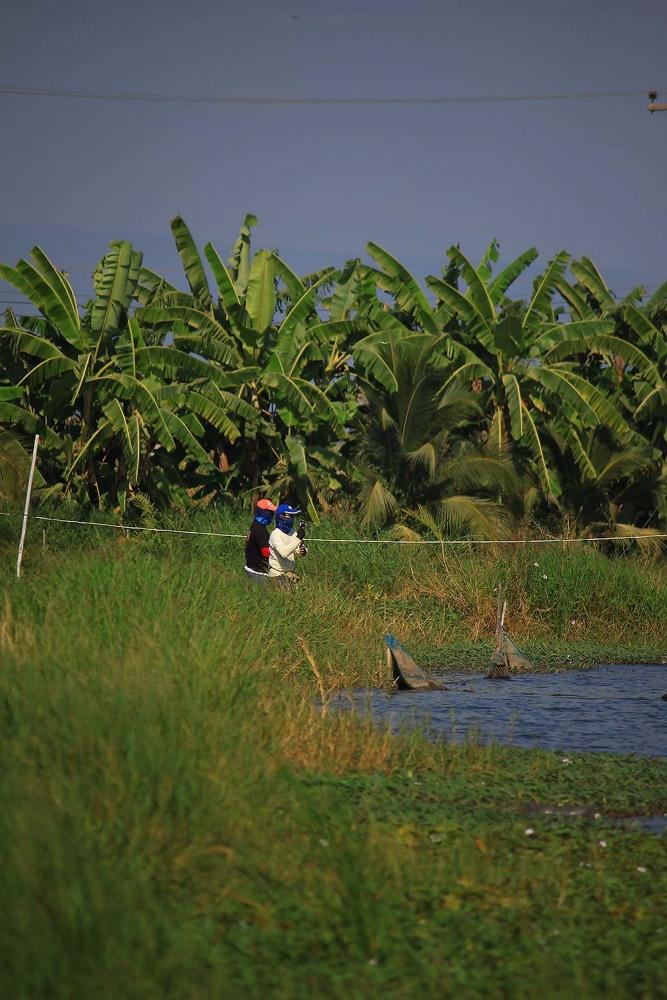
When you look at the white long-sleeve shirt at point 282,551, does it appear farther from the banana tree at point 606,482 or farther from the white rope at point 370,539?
the banana tree at point 606,482

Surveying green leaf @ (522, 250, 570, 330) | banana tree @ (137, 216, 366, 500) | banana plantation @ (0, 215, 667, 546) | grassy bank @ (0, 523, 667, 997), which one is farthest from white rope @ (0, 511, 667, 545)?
grassy bank @ (0, 523, 667, 997)

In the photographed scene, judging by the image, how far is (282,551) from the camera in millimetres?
15445

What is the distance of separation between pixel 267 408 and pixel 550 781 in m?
14.6

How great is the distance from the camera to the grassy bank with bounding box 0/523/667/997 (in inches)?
194

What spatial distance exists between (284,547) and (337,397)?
9.31 metres

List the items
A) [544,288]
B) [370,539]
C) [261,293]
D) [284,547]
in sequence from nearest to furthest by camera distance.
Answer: [284,547] < [370,539] < [261,293] < [544,288]

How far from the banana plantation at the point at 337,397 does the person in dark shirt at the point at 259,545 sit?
13.7ft

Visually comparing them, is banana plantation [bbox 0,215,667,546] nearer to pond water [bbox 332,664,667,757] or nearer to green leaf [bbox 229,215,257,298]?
green leaf [bbox 229,215,257,298]

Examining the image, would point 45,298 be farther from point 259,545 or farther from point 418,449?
point 259,545

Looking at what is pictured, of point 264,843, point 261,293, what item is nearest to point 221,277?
point 261,293

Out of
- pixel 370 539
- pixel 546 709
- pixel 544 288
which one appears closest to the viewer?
pixel 546 709

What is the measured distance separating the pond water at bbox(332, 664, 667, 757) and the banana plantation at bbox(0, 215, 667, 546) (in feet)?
18.4

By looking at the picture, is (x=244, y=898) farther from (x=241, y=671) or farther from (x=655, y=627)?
(x=655, y=627)

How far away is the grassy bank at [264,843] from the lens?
492cm
